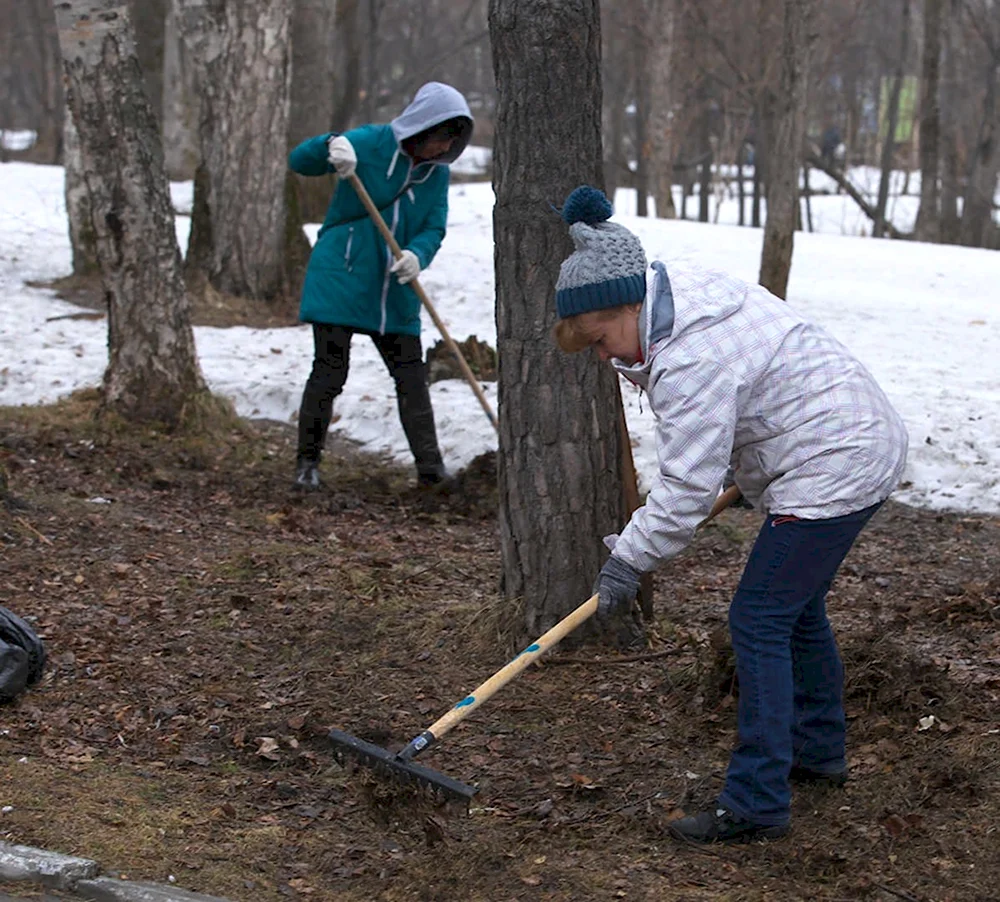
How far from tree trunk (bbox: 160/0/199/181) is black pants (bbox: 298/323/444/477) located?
557 inches

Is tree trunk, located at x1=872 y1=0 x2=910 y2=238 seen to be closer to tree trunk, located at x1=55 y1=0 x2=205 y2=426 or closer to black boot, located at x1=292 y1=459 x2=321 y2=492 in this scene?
tree trunk, located at x1=55 y1=0 x2=205 y2=426

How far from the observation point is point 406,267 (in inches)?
264

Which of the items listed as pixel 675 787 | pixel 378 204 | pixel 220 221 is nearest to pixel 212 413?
pixel 378 204

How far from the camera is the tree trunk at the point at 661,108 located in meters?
21.7

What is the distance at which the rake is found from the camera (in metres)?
3.66

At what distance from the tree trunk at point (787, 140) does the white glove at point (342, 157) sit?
502cm

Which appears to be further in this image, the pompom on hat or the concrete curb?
the pompom on hat

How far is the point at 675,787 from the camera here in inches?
157

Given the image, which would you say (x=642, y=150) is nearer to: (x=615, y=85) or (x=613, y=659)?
(x=615, y=85)

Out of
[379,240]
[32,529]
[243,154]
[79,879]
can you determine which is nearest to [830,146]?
[243,154]

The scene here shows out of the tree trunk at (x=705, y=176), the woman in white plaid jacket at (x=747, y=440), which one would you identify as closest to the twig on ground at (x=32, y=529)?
the woman in white plaid jacket at (x=747, y=440)

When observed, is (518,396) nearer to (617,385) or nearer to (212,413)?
(617,385)

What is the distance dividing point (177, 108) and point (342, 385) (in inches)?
594

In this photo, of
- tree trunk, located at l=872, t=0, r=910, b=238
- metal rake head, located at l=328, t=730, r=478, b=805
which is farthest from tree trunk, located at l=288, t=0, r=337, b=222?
tree trunk, located at l=872, t=0, r=910, b=238
